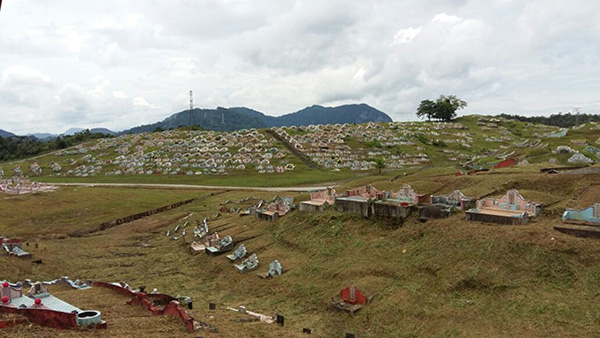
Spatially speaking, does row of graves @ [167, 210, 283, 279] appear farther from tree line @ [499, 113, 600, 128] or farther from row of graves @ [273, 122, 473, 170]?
tree line @ [499, 113, 600, 128]

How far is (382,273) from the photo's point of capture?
73.6 ft

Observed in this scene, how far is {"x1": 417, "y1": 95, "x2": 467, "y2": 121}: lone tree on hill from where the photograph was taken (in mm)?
156125

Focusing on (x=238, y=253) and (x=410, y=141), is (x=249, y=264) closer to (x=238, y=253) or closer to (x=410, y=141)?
(x=238, y=253)

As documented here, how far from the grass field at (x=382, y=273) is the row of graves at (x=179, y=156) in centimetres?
5254

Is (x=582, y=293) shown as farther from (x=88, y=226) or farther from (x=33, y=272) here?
(x=88, y=226)

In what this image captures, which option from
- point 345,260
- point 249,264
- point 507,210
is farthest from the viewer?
point 249,264

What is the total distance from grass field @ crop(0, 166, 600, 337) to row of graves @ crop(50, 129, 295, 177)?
2068 inches

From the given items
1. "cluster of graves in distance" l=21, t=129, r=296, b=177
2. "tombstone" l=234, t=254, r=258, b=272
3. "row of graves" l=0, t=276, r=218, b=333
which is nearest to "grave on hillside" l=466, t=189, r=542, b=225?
"tombstone" l=234, t=254, r=258, b=272

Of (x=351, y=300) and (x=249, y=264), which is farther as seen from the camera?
(x=249, y=264)

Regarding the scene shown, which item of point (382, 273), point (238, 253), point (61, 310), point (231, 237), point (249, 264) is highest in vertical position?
point (61, 310)

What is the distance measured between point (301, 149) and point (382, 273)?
84227 millimetres

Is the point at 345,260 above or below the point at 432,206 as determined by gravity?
below

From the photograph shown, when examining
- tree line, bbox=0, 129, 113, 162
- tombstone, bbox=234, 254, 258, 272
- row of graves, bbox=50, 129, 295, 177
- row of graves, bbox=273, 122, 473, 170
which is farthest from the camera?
tree line, bbox=0, 129, 113, 162

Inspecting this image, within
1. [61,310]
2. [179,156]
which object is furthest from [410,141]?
[61,310]
